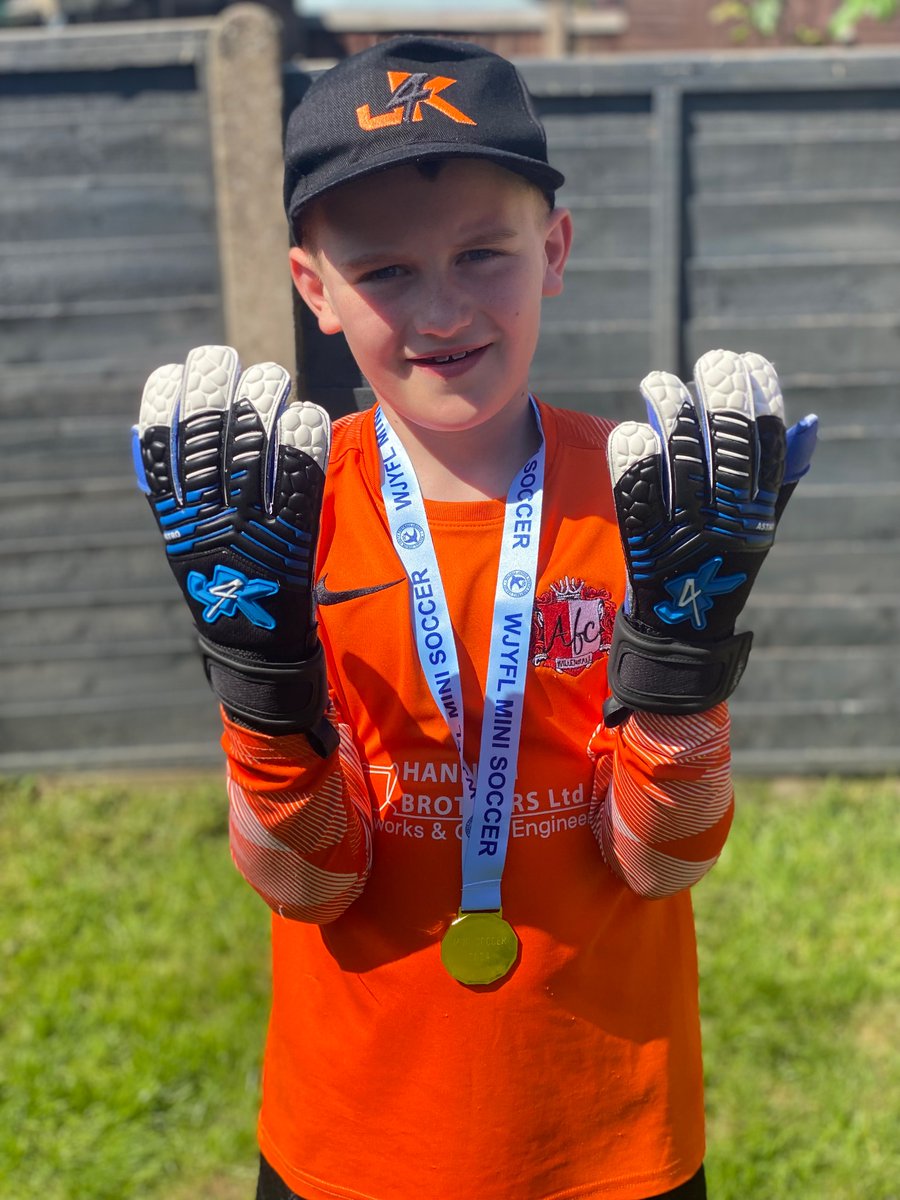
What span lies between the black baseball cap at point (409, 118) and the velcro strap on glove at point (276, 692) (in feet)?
1.97

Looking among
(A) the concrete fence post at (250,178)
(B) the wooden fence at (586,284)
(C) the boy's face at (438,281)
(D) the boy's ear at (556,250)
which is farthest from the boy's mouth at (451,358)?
(B) the wooden fence at (586,284)

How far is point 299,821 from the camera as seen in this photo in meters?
1.53

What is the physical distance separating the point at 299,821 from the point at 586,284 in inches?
136

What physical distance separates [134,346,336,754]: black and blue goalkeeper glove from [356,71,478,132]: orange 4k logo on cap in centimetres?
37

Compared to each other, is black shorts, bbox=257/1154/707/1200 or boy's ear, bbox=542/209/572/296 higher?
boy's ear, bbox=542/209/572/296

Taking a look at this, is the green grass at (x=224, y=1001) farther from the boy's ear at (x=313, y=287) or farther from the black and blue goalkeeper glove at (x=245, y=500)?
the boy's ear at (x=313, y=287)

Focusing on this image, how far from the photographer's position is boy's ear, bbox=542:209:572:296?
1731 mm

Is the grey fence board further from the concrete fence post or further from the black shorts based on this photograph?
the black shorts

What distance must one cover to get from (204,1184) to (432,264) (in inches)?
102

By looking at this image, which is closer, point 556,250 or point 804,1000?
point 556,250

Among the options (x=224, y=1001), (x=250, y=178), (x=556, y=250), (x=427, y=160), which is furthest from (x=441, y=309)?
(x=250, y=178)

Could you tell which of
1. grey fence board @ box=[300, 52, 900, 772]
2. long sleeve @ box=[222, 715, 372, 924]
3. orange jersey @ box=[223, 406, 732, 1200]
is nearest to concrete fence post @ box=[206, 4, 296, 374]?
grey fence board @ box=[300, 52, 900, 772]

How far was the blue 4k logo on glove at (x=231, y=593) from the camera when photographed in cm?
141

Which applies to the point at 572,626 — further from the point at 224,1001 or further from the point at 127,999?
the point at 127,999
